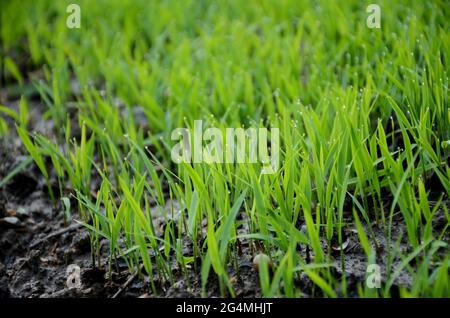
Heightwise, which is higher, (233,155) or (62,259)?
(233,155)

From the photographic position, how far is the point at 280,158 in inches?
77.0

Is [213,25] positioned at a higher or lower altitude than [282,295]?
higher

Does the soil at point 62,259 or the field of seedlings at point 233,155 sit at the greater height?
the field of seedlings at point 233,155

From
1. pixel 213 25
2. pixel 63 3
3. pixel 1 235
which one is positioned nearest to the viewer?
pixel 1 235

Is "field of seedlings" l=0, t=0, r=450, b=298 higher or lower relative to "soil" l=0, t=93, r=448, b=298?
higher

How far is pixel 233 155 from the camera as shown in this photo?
191cm

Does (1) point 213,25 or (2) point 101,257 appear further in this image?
(1) point 213,25

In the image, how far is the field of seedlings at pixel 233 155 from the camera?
1.66 metres

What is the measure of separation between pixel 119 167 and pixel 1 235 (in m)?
0.56

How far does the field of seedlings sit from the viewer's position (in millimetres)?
1664
